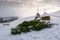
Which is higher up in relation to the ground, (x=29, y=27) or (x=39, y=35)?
(x=29, y=27)

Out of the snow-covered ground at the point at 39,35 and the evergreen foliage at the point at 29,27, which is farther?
the evergreen foliage at the point at 29,27

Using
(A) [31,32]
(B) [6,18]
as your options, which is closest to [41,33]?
(A) [31,32]

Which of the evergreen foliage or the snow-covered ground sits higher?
the evergreen foliage

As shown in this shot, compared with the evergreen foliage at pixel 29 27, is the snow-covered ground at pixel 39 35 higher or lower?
lower

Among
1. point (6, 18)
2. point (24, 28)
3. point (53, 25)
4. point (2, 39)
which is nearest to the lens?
point (2, 39)

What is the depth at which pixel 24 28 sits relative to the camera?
587cm

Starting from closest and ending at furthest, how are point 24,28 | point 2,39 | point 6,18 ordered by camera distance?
point 2,39 → point 24,28 → point 6,18

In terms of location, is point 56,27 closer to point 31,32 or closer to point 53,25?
point 53,25

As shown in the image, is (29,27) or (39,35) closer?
(39,35)

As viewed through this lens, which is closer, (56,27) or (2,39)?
(2,39)

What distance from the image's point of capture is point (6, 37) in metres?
5.56

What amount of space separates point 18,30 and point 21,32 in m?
0.13

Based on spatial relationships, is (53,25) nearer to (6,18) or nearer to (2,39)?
(2,39)

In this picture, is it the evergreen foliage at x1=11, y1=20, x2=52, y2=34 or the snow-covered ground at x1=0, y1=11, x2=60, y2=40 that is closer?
the snow-covered ground at x1=0, y1=11, x2=60, y2=40
